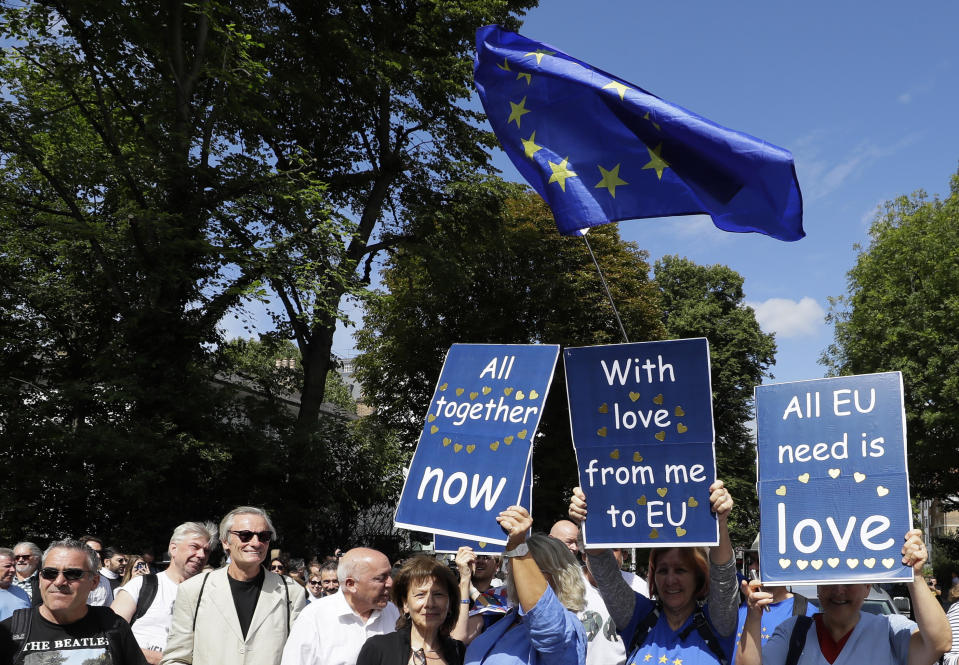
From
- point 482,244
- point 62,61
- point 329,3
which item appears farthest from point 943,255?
point 62,61

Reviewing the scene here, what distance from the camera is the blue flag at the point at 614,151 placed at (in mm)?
5785

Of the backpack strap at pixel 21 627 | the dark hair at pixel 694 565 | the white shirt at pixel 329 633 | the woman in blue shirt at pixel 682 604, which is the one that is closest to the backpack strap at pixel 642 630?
the woman in blue shirt at pixel 682 604

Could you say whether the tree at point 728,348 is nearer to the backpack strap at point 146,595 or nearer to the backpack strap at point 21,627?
the backpack strap at point 146,595

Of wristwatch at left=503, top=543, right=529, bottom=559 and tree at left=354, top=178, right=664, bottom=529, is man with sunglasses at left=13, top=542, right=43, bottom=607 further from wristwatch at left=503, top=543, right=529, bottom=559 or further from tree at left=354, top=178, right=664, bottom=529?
tree at left=354, top=178, right=664, bottom=529

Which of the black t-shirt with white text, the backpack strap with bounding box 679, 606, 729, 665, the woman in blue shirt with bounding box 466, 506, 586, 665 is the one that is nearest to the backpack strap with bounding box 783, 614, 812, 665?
the backpack strap with bounding box 679, 606, 729, 665

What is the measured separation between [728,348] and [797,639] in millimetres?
38632

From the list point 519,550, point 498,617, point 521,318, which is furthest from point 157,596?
point 521,318

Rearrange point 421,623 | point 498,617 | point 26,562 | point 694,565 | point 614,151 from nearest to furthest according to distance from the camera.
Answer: point 694,565, point 421,623, point 498,617, point 614,151, point 26,562

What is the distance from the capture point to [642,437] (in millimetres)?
4633

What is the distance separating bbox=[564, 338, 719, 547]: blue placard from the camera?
4422mm

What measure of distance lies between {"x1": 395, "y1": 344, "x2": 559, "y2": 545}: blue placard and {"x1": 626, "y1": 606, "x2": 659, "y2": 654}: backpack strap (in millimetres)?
780

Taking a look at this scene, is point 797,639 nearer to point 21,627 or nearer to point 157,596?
point 21,627

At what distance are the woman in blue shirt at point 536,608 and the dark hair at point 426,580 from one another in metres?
0.58

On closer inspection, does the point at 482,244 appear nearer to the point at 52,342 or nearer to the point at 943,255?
the point at 52,342
